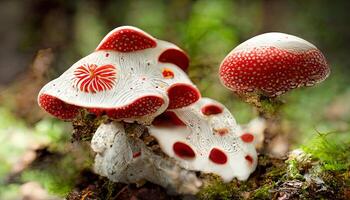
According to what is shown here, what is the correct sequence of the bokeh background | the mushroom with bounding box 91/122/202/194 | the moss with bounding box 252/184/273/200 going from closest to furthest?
the moss with bounding box 252/184/273/200 < the mushroom with bounding box 91/122/202/194 < the bokeh background

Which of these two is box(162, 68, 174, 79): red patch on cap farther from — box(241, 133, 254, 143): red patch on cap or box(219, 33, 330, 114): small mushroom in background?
box(241, 133, 254, 143): red patch on cap

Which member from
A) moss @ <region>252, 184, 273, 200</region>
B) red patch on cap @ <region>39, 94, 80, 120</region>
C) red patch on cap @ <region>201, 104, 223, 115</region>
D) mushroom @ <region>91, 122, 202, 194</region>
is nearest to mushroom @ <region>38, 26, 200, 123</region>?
red patch on cap @ <region>39, 94, 80, 120</region>

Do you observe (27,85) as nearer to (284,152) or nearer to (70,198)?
(70,198)

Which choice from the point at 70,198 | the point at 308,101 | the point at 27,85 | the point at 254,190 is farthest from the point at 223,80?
the point at 27,85

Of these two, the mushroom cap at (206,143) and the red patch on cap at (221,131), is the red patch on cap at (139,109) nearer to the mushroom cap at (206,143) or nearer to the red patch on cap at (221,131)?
the mushroom cap at (206,143)

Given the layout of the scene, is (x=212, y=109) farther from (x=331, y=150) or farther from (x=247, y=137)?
(x=331, y=150)

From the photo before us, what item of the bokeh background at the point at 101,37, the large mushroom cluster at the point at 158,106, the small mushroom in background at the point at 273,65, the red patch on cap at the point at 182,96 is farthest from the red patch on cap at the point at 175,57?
the bokeh background at the point at 101,37

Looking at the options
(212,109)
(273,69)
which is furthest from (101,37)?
(273,69)
